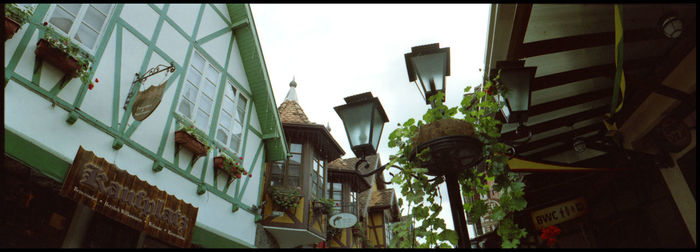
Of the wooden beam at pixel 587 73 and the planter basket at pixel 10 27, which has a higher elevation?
the planter basket at pixel 10 27

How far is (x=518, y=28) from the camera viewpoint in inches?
135

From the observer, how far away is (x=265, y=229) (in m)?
10.0

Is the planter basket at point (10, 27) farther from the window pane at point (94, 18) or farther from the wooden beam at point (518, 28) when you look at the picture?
the wooden beam at point (518, 28)

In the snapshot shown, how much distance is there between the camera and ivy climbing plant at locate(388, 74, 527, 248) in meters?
2.55

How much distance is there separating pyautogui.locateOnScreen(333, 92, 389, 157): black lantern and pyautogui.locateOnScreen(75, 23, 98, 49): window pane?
5.07m

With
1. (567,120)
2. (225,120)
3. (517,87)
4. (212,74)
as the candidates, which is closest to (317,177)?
(225,120)

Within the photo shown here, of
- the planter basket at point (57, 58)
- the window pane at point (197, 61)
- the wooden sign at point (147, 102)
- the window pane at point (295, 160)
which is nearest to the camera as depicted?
the planter basket at point (57, 58)

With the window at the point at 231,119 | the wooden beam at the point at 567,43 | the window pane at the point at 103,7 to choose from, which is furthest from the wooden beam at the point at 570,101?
the window pane at the point at 103,7

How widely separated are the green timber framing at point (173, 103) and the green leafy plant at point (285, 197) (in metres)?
1.04

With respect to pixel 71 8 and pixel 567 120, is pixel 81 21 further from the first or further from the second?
pixel 567 120

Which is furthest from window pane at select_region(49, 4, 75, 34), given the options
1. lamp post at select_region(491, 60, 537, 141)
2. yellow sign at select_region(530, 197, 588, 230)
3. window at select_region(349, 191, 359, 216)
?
window at select_region(349, 191, 359, 216)

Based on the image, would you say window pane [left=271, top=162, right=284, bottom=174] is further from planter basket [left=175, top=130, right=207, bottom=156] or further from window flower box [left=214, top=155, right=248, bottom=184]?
planter basket [left=175, top=130, right=207, bottom=156]

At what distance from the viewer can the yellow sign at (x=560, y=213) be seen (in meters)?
5.29

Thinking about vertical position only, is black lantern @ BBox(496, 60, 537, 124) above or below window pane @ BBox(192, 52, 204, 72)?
below
